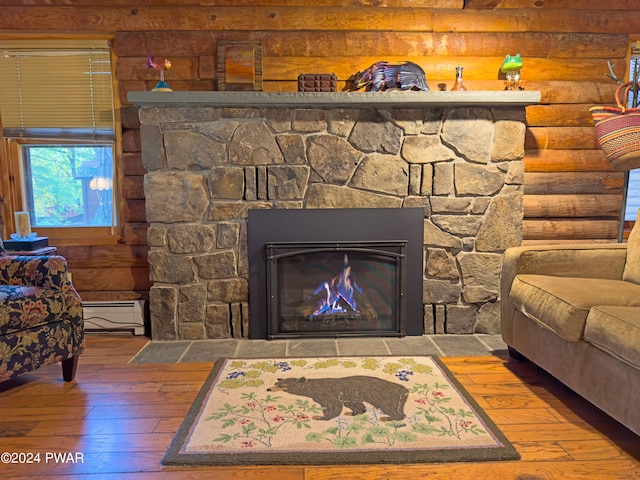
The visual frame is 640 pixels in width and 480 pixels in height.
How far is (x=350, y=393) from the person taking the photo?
90.5 inches

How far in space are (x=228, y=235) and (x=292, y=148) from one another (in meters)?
0.68

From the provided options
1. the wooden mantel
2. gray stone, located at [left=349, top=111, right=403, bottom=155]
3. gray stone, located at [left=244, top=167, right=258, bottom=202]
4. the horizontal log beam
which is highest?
the wooden mantel

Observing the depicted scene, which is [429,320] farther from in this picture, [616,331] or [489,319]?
[616,331]

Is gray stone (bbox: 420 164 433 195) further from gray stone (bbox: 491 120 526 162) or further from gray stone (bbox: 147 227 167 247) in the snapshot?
gray stone (bbox: 147 227 167 247)

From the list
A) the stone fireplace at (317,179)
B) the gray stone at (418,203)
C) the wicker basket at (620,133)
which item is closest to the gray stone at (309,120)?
the stone fireplace at (317,179)

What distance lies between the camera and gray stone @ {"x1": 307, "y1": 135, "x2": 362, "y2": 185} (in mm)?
2998

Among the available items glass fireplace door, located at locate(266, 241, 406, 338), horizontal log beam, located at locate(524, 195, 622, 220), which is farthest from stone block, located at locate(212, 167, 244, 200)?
horizontal log beam, located at locate(524, 195, 622, 220)

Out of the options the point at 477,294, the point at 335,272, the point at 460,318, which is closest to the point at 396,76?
the point at 335,272

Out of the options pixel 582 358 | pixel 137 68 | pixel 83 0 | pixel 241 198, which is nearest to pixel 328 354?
pixel 241 198

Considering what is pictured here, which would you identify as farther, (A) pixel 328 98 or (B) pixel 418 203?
(B) pixel 418 203

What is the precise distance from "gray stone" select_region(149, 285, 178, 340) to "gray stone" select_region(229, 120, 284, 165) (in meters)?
0.95

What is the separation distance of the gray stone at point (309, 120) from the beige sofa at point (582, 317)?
1350 mm

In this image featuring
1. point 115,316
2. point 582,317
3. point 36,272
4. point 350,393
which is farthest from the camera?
point 115,316

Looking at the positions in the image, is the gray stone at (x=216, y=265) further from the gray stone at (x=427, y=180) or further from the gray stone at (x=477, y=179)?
the gray stone at (x=477, y=179)
